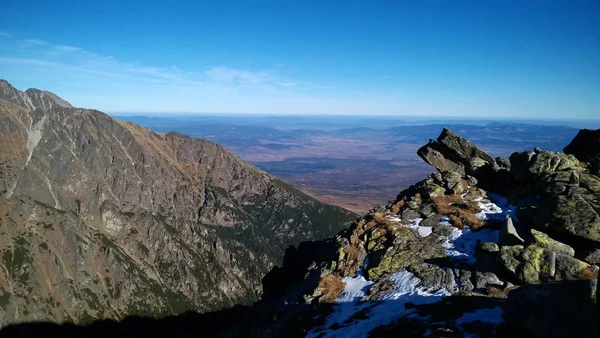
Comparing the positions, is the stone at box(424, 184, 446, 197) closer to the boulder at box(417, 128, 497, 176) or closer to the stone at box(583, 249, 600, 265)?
the boulder at box(417, 128, 497, 176)

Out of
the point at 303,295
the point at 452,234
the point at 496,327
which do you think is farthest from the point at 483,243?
the point at 303,295

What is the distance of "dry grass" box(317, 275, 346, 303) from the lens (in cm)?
2984

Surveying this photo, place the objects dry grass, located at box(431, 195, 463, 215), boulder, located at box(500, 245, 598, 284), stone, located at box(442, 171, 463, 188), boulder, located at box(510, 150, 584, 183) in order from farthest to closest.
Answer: stone, located at box(442, 171, 463, 188), boulder, located at box(510, 150, 584, 183), dry grass, located at box(431, 195, 463, 215), boulder, located at box(500, 245, 598, 284)

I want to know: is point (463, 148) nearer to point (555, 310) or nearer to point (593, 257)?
point (593, 257)

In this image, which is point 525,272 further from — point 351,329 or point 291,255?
point 291,255

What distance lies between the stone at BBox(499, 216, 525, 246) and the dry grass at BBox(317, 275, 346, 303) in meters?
13.8

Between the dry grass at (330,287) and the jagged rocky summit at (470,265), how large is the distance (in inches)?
3.6

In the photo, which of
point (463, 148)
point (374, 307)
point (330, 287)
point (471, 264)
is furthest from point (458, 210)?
point (463, 148)

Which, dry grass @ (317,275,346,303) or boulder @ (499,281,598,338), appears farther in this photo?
dry grass @ (317,275,346,303)

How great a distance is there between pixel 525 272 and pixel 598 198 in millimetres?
14949

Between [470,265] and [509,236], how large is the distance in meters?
4.17

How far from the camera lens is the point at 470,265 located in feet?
90.7

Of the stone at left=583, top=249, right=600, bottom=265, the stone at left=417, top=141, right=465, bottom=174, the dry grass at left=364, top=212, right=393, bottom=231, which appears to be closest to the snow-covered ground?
the dry grass at left=364, top=212, right=393, bottom=231

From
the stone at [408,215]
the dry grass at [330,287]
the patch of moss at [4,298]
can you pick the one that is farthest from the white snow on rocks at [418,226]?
the patch of moss at [4,298]
